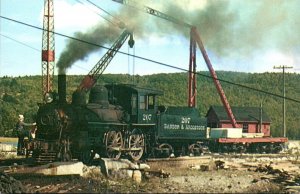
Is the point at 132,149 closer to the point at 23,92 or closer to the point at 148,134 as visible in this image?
the point at 148,134

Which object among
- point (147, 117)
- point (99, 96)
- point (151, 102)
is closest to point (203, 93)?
point (151, 102)

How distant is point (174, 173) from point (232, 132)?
17.6 meters

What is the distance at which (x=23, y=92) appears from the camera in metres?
94.9

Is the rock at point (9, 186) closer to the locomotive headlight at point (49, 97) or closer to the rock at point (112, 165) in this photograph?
the rock at point (112, 165)

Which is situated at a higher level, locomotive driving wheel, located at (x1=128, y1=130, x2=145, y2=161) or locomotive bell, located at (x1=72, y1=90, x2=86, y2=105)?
locomotive bell, located at (x1=72, y1=90, x2=86, y2=105)

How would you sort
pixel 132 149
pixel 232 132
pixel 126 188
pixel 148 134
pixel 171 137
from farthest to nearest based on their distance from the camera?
pixel 232 132 → pixel 171 137 → pixel 148 134 → pixel 132 149 → pixel 126 188

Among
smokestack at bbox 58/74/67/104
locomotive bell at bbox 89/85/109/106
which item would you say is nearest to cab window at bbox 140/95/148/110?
locomotive bell at bbox 89/85/109/106

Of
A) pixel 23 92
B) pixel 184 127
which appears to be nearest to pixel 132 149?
pixel 184 127

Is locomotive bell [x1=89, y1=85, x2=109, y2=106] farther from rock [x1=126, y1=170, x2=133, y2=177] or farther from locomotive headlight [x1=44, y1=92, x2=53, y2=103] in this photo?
rock [x1=126, y1=170, x2=133, y2=177]

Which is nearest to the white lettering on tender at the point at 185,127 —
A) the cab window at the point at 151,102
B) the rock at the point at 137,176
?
the cab window at the point at 151,102

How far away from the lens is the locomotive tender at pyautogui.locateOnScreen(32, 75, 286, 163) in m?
16.4

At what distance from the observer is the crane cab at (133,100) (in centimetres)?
1888

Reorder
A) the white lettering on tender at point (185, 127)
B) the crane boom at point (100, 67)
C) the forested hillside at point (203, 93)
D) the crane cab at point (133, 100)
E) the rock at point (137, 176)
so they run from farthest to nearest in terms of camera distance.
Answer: the forested hillside at point (203, 93), the crane boom at point (100, 67), the white lettering on tender at point (185, 127), the crane cab at point (133, 100), the rock at point (137, 176)

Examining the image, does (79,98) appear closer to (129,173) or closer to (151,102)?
(151,102)
